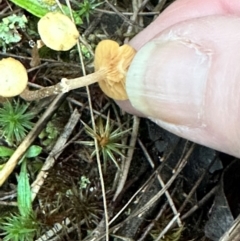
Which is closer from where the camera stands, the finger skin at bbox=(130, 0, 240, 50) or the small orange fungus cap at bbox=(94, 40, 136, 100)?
the small orange fungus cap at bbox=(94, 40, 136, 100)

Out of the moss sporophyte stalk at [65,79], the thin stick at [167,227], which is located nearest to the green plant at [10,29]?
the moss sporophyte stalk at [65,79]

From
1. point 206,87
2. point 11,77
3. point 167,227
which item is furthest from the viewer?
point 167,227

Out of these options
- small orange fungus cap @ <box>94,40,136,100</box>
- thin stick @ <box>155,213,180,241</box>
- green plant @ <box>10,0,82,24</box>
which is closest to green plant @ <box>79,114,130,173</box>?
small orange fungus cap @ <box>94,40,136,100</box>

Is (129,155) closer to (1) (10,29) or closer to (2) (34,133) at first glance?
(2) (34,133)

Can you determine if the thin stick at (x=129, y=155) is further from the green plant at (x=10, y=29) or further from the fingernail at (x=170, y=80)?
the green plant at (x=10, y=29)

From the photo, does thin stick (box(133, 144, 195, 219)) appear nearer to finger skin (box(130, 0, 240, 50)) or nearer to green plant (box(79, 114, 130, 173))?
green plant (box(79, 114, 130, 173))

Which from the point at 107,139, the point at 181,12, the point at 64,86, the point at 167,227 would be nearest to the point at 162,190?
the point at 167,227

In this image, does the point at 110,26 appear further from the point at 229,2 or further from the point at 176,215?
the point at 176,215
